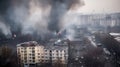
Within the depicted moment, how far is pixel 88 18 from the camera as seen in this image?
3018mm

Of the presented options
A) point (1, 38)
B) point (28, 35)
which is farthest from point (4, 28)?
point (28, 35)

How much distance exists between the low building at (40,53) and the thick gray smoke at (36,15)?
206mm

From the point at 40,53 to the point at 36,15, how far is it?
0.57m

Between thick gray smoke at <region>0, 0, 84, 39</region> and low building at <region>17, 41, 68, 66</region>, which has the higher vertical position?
thick gray smoke at <region>0, 0, 84, 39</region>

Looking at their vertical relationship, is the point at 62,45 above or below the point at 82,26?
below

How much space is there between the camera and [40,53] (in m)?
3.03

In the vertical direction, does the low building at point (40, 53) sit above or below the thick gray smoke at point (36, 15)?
below

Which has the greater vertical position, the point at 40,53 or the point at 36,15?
the point at 36,15

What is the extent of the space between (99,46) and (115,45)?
239 mm

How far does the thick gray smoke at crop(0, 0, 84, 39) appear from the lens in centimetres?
299

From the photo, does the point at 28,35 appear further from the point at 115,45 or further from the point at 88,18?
the point at 115,45

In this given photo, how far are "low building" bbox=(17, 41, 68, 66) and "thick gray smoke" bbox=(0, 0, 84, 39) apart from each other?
Answer: 0.68ft

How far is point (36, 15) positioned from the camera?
3027mm

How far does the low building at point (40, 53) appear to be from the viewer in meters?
3.03
